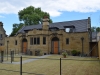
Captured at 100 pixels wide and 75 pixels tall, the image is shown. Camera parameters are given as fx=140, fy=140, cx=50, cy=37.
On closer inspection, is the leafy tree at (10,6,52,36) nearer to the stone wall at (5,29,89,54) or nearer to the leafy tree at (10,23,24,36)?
the leafy tree at (10,23,24,36)

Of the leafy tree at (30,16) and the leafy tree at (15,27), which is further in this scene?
the leafy tree at (15,27)

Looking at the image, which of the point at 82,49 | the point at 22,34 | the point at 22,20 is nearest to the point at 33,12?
the point at 22,20

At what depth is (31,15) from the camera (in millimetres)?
49375

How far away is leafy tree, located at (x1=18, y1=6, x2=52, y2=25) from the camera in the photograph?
4928 cm

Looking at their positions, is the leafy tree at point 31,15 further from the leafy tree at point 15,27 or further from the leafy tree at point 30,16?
the leafy tree at point 15,27

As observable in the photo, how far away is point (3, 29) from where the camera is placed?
4506 centimetres

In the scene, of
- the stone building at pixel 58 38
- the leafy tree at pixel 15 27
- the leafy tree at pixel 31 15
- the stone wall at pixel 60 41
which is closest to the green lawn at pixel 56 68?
the stone wall at pixel 60 41

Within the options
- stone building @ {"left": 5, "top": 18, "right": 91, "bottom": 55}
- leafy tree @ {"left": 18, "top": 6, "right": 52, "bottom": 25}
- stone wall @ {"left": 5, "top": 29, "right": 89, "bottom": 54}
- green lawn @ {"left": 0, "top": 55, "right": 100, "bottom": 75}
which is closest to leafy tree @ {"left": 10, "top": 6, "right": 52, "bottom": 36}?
leafy tree @ {"left": 18, "top": 6, "right": 52, "bottom": 25}

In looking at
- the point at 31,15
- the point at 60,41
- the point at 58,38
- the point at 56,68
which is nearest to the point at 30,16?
the point at 31,15

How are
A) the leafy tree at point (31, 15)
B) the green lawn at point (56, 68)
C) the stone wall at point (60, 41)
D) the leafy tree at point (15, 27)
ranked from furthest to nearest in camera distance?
the leafy tree at point (15, 27) → the leafy tree at point (31, 15) → the stone wall at point (60, 41) → the green lawn at point (56, 68)

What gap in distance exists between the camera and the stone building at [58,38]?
1051 inches

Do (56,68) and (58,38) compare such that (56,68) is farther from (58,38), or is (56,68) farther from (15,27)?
(15,27)

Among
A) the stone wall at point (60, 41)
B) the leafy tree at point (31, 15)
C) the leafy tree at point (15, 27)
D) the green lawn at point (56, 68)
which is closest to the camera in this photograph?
the green lawn at point (56, 68)

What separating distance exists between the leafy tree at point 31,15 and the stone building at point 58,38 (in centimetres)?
1645
